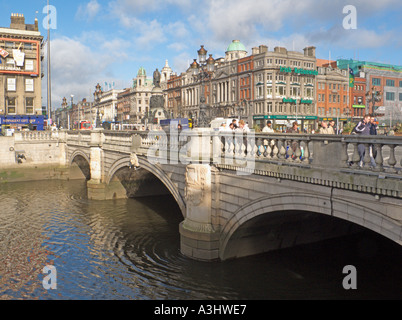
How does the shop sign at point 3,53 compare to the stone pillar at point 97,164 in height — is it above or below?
above

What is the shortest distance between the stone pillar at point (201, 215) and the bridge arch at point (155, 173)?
6.16 feet

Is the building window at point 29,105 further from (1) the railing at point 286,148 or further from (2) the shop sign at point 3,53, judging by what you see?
(1) the railing at point 286,148

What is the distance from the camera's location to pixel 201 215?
13.8 metres

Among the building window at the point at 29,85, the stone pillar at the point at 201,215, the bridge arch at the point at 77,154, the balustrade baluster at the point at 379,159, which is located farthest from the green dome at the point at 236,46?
the balustrade baluster at the point at 379,159

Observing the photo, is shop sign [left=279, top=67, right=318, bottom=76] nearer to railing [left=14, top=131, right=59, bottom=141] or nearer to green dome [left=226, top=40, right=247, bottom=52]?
green dome [left=226, top=40, right=247, bottom=52]

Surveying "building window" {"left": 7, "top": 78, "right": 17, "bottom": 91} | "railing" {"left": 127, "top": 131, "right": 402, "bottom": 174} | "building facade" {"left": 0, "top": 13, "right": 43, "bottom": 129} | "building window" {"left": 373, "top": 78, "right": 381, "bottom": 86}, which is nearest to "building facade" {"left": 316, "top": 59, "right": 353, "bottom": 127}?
"building window" {"left": 373, "top": 78, "right": 381, "bottom": 86}

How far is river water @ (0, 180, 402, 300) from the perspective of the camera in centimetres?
1222

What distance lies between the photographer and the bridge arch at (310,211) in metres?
8.02

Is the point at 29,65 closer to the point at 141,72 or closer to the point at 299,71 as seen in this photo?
the point at 299,71

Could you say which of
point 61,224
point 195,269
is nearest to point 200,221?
point 195,269

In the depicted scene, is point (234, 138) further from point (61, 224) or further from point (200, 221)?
point (61, 224)

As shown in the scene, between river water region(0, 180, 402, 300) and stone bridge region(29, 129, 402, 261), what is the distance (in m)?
0.79

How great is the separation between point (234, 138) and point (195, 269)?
15.7 feet
